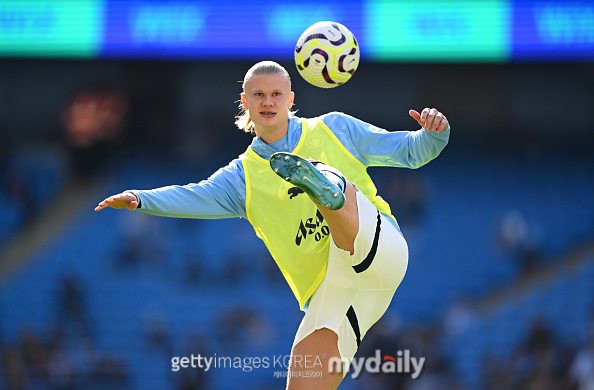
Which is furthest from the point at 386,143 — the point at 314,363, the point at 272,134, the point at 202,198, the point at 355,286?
the point at 314,363

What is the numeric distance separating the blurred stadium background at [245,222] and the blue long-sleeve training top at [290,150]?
6.09 metres

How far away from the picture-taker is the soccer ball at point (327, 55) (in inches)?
177

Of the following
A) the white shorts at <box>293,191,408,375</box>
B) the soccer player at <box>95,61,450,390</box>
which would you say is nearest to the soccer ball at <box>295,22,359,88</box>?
the soccer player at <box>95,61,450,390</box>

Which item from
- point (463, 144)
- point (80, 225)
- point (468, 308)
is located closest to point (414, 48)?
point (463, 144)

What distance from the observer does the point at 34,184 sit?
12.9m

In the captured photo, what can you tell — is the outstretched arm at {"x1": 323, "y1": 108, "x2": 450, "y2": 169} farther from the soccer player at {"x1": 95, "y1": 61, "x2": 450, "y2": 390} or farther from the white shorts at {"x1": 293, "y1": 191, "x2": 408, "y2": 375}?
the white shorts at {"x1": 293, "y1": 191, "x2": 408, "y2": 375}

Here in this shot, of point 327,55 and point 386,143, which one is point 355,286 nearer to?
point 386,143

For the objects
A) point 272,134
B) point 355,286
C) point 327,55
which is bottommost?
point 355,286

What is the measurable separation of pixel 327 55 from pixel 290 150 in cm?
61

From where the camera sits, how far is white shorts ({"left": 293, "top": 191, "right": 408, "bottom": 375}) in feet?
13.4

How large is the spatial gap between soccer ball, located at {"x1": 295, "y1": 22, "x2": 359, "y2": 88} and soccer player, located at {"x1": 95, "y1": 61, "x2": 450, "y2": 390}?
216mm

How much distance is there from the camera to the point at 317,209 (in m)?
4.36

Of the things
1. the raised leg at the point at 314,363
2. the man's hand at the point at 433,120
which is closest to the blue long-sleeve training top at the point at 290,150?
the man's hand at the point at 433,120

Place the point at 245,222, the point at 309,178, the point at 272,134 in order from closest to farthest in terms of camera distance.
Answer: the point at 309,178
the point at 272,134
the point at 245,222
